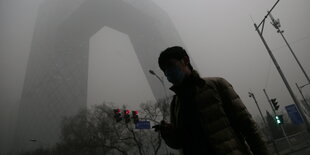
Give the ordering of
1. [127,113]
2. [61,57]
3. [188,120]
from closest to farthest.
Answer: [188,120]
[127,113]
[61,57]

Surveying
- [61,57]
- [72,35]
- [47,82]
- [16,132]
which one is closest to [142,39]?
[72,35]

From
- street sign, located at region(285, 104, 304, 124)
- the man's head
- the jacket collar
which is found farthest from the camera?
street sign, located at region(285, 104, 304, 124)

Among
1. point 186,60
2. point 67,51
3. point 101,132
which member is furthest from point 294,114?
point 67,51

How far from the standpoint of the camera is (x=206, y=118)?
1.47 metres

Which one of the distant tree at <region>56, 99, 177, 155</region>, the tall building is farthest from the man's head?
the tall building

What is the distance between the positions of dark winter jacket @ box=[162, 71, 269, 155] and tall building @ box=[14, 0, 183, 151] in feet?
237

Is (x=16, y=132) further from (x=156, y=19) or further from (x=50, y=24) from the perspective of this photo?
(x=156, y=19)

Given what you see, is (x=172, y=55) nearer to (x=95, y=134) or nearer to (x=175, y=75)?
(x=175, y=75)

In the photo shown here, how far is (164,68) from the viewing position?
69.2 inches

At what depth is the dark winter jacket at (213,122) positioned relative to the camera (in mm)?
1405

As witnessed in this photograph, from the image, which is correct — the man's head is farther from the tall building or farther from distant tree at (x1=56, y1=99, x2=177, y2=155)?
the tall building

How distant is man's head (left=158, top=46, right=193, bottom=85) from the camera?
1679 mm

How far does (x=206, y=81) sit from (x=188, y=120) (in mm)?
328

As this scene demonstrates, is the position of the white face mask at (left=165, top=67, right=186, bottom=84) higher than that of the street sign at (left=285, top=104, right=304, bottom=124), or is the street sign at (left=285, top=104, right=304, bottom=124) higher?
the street sign at (left=285, top=104, right=304, bottom=124)
